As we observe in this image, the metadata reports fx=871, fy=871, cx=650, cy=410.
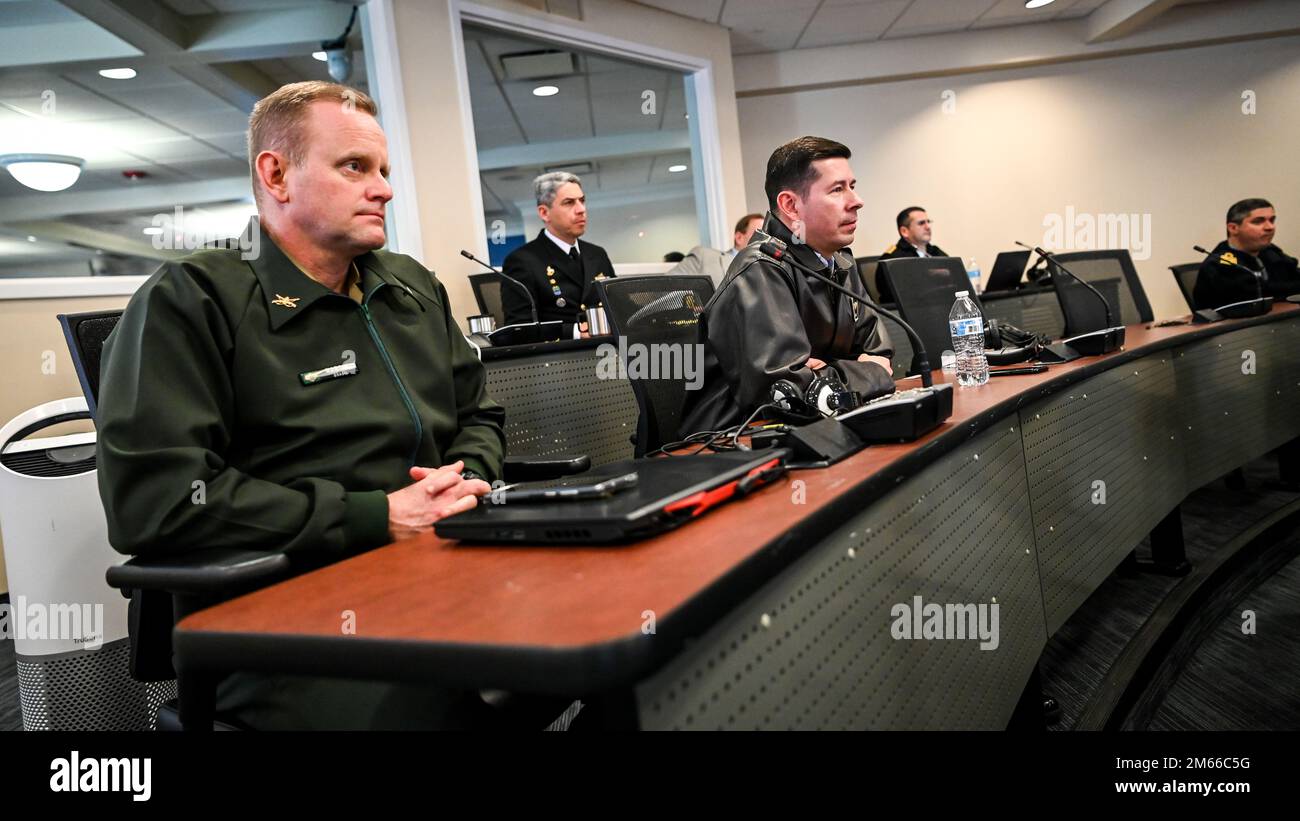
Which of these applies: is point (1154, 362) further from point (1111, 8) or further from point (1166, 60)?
point (1166, 60)

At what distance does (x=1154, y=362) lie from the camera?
2.51m

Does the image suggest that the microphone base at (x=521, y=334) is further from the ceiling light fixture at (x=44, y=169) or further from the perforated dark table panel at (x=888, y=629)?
the ceiling light fixture at (x=44, y=169)

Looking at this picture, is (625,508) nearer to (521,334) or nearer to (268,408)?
(268,408)

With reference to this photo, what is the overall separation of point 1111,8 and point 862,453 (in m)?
7.40

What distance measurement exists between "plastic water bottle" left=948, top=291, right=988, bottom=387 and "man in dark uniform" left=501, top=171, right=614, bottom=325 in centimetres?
194

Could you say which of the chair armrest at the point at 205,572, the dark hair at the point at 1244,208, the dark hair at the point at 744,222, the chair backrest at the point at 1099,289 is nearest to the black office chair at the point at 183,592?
the chair armrest at the point at 205,572

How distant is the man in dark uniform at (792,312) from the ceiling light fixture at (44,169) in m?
3.22

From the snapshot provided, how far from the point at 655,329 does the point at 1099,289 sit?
2559mm

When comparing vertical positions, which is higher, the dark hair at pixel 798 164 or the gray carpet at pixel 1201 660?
the dark hair at pixel 798 164

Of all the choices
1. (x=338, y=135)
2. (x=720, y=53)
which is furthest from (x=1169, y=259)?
(x=338, y=135)

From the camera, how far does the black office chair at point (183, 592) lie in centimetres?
78

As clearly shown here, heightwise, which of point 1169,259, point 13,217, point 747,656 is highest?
point 13,217

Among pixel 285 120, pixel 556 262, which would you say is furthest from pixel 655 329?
pixel 556 262

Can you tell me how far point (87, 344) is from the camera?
A: 4.44 feet
